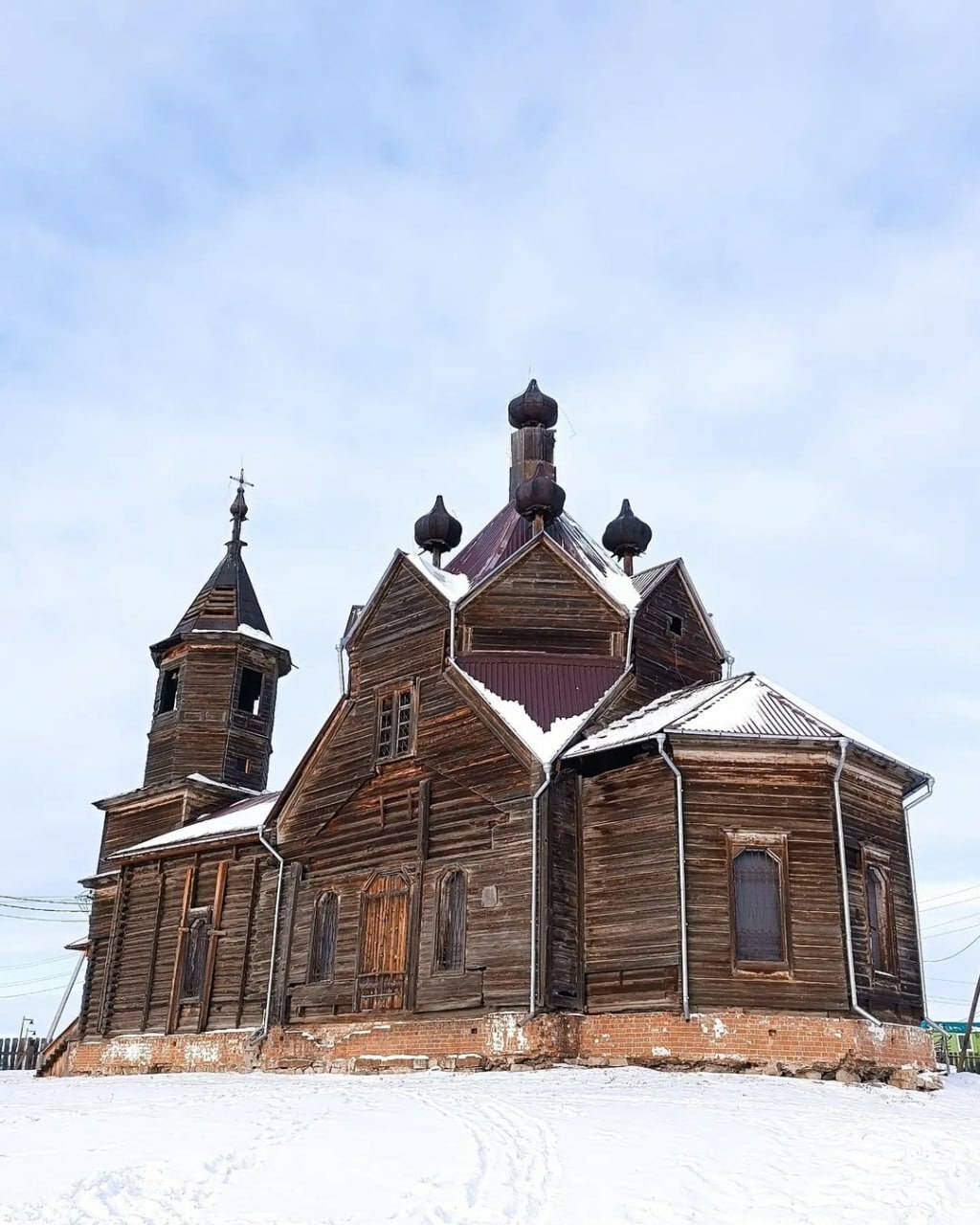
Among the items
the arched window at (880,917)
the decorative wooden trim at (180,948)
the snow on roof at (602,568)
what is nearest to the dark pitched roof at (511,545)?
the snow on roof at (602,568)

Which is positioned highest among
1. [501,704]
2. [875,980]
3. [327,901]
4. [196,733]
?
[196,733]

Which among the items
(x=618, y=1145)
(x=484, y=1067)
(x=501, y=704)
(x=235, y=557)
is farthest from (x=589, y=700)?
(x=235, y=557)

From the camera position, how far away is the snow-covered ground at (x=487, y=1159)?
781cm

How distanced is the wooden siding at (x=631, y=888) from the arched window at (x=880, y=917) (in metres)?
3.45

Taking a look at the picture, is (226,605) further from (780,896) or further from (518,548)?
(780,896)

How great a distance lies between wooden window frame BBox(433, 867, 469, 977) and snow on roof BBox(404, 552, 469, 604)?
17.3 feet

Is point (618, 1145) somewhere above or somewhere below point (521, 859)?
below

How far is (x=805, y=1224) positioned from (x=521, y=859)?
40.5ft

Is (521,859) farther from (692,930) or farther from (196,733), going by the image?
(196,733)

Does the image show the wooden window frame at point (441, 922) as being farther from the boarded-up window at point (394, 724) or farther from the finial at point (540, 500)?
the finial at point (540, 500)

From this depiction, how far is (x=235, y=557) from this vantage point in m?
36.3

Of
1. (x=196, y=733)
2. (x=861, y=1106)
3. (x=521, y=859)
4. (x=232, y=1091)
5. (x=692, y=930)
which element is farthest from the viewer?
(x=196, y=733)

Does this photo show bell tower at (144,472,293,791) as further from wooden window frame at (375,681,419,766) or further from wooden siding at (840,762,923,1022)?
wooden siding at (840,762,923,1022)

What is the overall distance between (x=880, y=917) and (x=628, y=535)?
1107 centimetres
